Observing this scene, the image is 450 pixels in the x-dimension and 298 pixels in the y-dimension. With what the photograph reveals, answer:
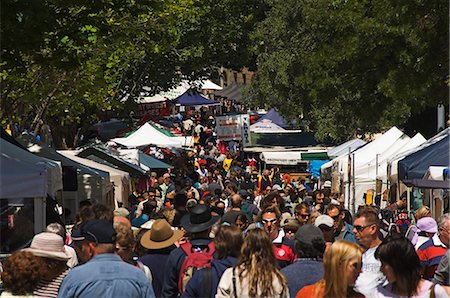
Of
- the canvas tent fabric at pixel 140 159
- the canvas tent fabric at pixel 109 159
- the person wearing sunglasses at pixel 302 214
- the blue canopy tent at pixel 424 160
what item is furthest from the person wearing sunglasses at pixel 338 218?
the canvas tent fabric at pixel 140 159

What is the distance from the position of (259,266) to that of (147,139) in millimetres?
33275

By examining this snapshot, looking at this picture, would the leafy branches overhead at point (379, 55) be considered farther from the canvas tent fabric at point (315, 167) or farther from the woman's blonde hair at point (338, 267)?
the canvas tent fabric at point (315, 167)

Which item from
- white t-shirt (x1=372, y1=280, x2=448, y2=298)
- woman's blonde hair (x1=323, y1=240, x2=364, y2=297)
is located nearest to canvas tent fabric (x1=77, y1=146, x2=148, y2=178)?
white t-shirt (x1=372, y1=280, x2=448, y2=298)

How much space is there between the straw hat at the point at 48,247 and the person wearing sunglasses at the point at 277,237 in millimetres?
3435

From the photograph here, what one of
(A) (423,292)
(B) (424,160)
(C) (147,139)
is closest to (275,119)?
(C) (147,139)

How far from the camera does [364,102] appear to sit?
82.4 feet

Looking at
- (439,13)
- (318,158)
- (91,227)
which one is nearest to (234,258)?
(91,227)

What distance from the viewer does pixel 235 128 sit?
165 ft

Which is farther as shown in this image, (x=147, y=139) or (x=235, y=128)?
(x=235, y=128)

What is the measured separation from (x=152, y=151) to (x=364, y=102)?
19.3m

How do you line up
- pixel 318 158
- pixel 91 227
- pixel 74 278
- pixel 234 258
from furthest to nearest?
pixel 318 158, pixel 234 258, pixel 91 227, pixel 74 278

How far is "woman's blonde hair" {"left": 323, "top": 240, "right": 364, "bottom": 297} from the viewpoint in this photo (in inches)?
254

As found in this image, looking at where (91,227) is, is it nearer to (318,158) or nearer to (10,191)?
(10,191)

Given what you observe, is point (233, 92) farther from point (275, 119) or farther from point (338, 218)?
point (338, 218)
